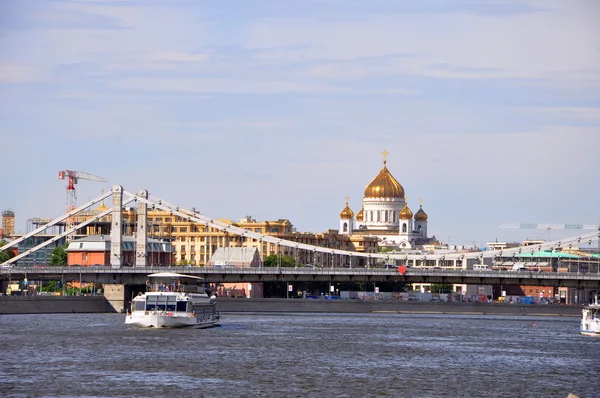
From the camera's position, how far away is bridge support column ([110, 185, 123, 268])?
548ft

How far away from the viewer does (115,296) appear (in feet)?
533

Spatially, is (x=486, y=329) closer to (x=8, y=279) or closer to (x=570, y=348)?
(x=570, y=348)

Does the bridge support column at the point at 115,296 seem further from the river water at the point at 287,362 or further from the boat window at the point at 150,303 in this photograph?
the boat window at the point at 150,303

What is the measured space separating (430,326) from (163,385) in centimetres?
7210

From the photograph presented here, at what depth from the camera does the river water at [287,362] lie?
68.2m

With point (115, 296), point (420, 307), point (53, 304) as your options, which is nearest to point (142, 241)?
point (115, 296)

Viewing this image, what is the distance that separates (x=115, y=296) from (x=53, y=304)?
996 cm

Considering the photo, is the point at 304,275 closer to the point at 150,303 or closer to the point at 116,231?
the point at 116,231

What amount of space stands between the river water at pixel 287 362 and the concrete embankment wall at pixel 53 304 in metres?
23.6

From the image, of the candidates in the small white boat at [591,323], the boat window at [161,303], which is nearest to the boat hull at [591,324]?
the small white boat at [591,323]

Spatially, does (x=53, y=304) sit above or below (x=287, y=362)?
above

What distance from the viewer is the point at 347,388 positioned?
227 ft

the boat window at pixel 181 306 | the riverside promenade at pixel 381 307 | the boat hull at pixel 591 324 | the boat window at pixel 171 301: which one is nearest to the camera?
the boat window at pixel 171 301

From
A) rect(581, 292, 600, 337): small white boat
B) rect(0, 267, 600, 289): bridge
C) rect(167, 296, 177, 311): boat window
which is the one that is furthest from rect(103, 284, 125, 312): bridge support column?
rect(581, 292, 600, 337): small white boat
